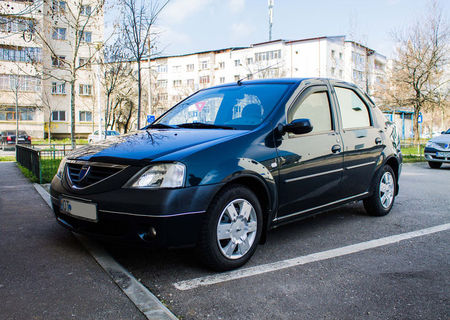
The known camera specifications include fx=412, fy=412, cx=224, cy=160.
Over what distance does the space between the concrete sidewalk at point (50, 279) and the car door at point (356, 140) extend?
2864mm

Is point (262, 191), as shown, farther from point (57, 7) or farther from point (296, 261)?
point (57, 7)

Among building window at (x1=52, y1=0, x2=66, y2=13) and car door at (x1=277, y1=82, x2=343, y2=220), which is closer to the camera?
car door at (x1=277, y1=82, x2=343, y2=220)

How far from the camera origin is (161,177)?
3094mm

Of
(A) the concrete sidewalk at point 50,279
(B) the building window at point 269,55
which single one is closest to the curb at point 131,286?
(A) the concrete sidewalk at point 50,279

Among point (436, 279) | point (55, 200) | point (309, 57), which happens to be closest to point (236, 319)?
point (436, 279)

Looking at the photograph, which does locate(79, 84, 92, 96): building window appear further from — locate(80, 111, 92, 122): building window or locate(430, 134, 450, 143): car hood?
locate(430, 134, 450, 143): car hood

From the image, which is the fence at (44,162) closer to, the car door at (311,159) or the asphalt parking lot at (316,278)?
the asphalt parking lot at (316,278)

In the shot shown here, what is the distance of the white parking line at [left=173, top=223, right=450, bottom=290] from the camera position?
3182 millimetres

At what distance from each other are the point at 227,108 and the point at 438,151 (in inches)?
441

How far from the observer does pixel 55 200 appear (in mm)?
3773

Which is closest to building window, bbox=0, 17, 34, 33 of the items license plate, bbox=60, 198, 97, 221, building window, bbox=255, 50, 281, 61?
license plate, bbox=60, 198, 97, 221

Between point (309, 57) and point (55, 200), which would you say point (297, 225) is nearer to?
point (55, 200)

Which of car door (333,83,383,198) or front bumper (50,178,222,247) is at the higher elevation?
car door (333,83,383,198)

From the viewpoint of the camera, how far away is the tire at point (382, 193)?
211 inches
